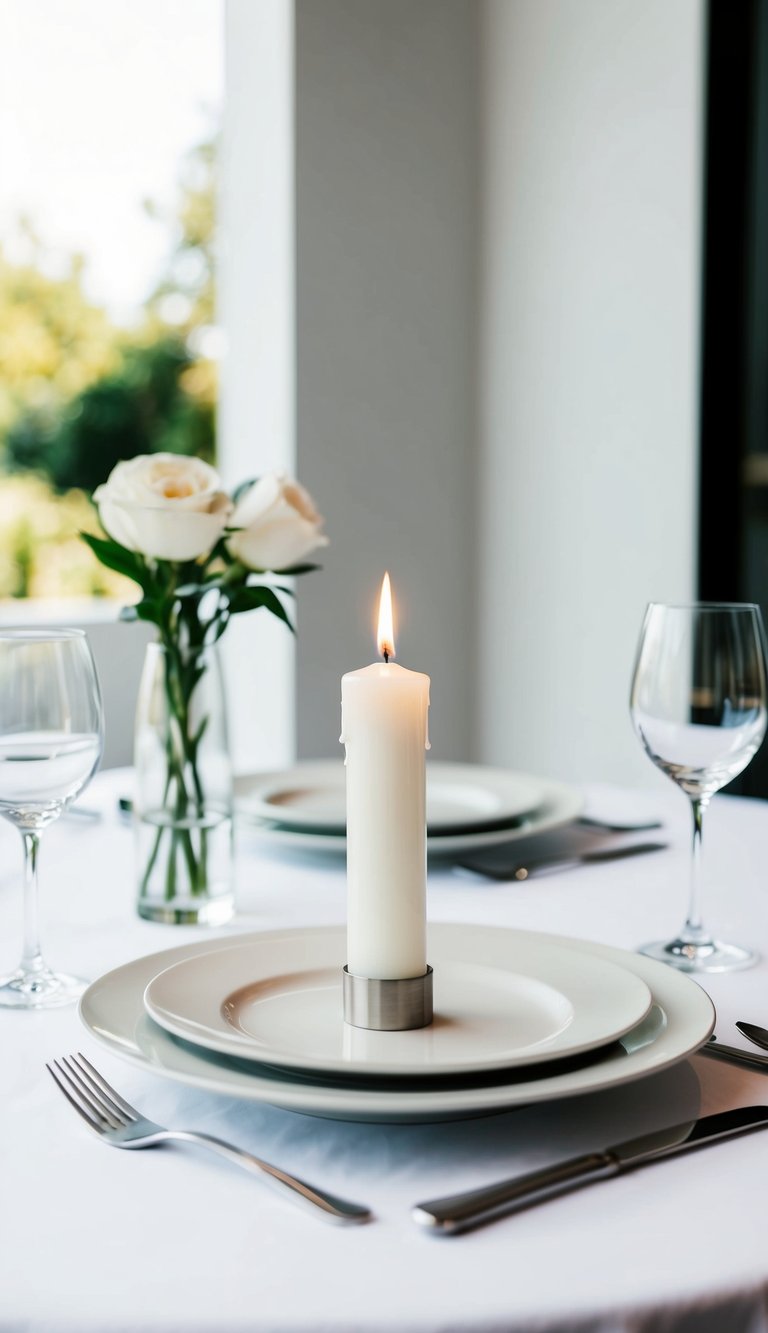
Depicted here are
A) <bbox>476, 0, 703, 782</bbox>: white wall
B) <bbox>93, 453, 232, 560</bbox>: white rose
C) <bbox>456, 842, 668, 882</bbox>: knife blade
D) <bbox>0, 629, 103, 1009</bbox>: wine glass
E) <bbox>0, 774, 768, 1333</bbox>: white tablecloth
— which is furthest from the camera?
<bbox>476, 0, 703, 782</bbox>: white wall

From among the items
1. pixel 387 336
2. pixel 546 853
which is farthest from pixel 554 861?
pixel 387 336

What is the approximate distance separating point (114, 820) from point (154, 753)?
335mm

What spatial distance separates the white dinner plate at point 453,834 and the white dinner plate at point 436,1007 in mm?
348

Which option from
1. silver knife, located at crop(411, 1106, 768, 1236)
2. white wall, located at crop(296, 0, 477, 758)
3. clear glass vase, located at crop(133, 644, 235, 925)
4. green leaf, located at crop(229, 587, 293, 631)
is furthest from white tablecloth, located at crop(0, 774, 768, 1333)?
white wall, located at crop(296, 0, 477, 758)

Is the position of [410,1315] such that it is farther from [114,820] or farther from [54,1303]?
[114,820]

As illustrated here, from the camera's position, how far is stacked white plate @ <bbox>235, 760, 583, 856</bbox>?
3.51 feet

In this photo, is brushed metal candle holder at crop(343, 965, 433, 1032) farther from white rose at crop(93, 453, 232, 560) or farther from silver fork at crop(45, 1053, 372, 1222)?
white rose at crop(93, 453, 232, 560)

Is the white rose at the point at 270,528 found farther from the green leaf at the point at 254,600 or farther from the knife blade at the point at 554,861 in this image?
the knife blade at the point at 554,861

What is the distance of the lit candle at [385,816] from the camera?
56 centimetres

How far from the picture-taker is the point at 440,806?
1.24m

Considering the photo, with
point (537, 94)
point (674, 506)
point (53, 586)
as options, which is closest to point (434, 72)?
point (537, 94)

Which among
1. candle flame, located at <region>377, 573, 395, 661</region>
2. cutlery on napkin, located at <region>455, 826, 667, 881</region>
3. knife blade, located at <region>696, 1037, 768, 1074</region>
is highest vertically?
candle flame, located at <region>377, 573, 395, 661</region>

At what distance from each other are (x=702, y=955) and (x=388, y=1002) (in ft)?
1.09

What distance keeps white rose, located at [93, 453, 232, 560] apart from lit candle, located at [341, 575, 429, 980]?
0.37 m
